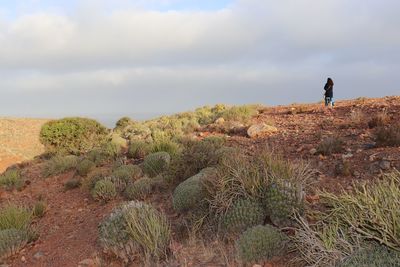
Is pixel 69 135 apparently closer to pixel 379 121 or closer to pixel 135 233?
pixel 379 121

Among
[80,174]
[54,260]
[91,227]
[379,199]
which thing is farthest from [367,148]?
[80,174]

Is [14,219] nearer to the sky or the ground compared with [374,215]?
nearer to the ground

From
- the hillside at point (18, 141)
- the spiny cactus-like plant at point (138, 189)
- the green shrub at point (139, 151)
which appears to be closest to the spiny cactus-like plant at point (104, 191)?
the spiny cactus-like plant at point (138, 189)

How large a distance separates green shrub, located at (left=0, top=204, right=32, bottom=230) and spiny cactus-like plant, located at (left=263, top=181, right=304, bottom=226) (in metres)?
5.83

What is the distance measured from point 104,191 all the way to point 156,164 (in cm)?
176

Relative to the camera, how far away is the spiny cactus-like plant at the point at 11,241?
8547 mm

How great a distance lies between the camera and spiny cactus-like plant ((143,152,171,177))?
11688 mm

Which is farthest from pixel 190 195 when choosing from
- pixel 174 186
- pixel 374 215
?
pixel 374 215

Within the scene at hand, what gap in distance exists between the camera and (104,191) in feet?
35.0

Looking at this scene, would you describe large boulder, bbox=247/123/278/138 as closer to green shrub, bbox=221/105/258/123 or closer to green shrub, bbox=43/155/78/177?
green shrub, bbox=221/105/258/123

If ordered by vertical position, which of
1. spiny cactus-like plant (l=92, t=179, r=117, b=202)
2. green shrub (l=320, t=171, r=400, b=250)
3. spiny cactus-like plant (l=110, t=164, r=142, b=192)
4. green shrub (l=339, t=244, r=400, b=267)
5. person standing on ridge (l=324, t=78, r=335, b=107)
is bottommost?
spiny cactus-like plant (l=92, t=179, r=117, b=202)

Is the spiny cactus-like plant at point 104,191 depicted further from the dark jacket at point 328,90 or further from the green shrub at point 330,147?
the dark jacket at point 328,90

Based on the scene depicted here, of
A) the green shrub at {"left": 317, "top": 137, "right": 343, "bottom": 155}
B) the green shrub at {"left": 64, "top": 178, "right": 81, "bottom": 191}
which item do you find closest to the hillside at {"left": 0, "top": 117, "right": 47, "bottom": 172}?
the green shrub at {"left": 64, "top": 178, "right": 81, "bottom": 191}

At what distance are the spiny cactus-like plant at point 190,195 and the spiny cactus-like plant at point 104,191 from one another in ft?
8.32
